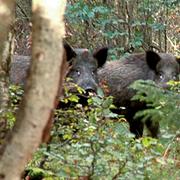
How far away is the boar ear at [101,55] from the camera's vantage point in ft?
36.7

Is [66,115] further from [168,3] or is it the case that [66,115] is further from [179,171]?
[168,3]

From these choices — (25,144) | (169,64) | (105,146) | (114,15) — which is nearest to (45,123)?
(25,144)

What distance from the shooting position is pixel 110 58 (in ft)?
48.1

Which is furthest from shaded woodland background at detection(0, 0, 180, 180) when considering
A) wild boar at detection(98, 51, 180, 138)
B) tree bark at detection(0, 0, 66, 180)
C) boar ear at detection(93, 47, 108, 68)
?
boar ear at detection(93, 47, 108, 68)

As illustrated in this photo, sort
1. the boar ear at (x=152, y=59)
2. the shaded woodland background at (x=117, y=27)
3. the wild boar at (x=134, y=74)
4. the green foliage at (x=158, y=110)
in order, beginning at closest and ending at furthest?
the green foliage at (x=158, y=110) < the wild boar at (x=134, y=74) < the boar ear at (x=152, y=59) < the shaded woodland background at (x=117, y=27)

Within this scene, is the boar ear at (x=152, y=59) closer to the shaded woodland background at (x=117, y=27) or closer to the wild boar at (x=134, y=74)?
the wild boar at (x=134, y=74)

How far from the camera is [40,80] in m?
2.84

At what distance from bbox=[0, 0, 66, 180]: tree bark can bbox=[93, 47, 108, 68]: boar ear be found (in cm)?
827

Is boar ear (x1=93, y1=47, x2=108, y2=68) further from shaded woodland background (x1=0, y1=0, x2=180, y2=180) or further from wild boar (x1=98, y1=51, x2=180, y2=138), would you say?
shaded woodland background (x1=0, y1=0, x2=180, y2=180)

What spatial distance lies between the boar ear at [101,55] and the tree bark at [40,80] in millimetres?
8270

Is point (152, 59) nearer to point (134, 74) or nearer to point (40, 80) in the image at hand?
point (134, 74)

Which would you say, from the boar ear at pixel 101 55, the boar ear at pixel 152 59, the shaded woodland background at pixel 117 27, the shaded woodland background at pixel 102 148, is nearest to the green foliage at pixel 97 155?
the shaded woodland background at pixel 102 148

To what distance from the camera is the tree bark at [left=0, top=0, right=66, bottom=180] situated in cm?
283

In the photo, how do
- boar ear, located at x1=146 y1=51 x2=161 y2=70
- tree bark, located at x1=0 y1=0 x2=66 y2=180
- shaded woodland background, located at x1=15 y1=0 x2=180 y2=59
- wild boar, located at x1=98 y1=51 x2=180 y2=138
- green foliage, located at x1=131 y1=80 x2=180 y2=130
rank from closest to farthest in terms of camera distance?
tree bark, located at x1=0 y1=0 x2=66 y2=180, green foliage, located at x1=131 y1=80 x2=180 y2=130, wild boar, located at x1=98 y1=51 x2=180 y2=138, boar ear, located at x1=146 y1=51 x2=161 y2=70, shaded woodland background, located at x1=15 y1=0 x2=180 y2=59
